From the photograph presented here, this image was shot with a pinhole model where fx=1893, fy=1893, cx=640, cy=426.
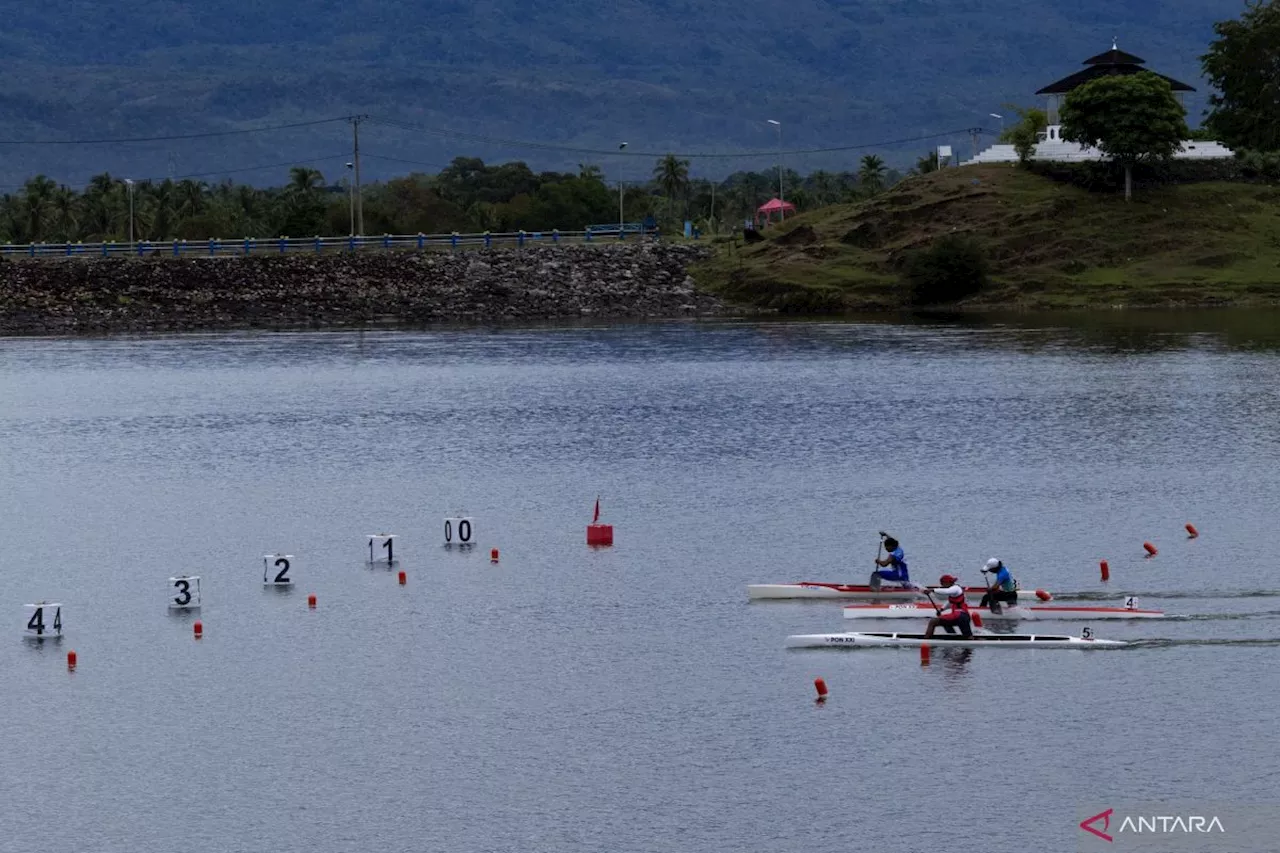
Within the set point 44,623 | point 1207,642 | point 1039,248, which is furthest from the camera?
point 1039,248

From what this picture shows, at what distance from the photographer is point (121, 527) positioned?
244ft

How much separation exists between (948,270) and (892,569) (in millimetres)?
112338

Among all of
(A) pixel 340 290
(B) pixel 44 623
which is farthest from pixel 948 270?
(B) pixel 44 623

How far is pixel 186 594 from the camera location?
6025cm

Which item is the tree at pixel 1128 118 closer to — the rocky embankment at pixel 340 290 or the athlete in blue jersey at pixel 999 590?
the rocky embankment at pixel 340 290

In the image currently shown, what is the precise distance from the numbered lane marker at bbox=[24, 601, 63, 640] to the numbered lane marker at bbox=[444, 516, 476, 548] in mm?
16439

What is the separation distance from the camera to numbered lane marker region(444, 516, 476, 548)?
229ft

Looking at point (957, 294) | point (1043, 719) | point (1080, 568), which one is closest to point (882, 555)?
point (1080, 568)

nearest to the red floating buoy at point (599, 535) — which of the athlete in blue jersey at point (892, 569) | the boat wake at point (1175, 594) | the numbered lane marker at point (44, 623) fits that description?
the athlete in blue jersey at point (892, 569)

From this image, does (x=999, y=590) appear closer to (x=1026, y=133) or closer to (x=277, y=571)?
(x=277, y=571)

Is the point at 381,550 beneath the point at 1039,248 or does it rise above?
beneath

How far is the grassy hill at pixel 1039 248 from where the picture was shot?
166875mm

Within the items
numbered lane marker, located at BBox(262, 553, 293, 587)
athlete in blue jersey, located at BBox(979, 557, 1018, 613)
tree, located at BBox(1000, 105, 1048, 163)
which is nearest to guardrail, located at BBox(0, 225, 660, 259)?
tree, located at BBox(1000, 105, 1048, 163)

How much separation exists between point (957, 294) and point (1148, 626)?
118772 mm
